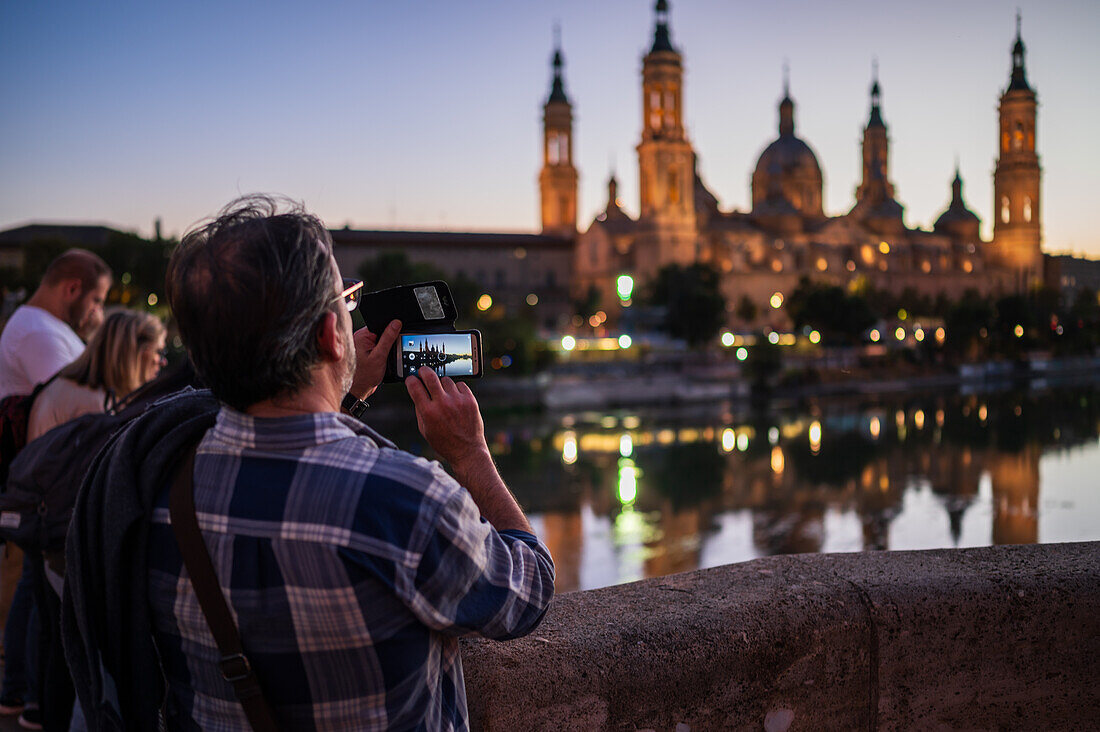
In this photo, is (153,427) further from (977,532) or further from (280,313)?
(977,532)

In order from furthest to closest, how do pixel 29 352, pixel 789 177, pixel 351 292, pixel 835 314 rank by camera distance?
pixel 789 177
pixel 835 314
pixel 29 352
pixel 351 292

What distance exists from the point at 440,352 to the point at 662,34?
65.1 metres

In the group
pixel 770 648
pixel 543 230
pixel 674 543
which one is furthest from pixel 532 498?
pixel 543 230

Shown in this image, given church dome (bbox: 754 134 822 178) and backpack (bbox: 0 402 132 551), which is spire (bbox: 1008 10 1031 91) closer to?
church dome (bbox: 754 134 822 178)

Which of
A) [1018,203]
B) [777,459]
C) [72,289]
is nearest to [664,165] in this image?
[777,459]

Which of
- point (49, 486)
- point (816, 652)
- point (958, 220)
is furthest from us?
point (958, 220)

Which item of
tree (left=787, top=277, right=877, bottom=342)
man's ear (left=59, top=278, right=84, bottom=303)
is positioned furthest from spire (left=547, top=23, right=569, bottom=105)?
man's ear (left=59, top=278, right=84, bottom=303)

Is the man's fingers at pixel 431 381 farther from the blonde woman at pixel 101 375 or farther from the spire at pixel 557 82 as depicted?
the spire at pixel 557 82

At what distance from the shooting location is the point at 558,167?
7706cm

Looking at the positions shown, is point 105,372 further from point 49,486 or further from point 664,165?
point 664,165

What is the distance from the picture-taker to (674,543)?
20.0 m

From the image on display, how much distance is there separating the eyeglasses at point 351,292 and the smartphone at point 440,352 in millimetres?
117

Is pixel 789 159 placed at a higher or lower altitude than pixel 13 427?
higher

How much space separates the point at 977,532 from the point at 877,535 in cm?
187
